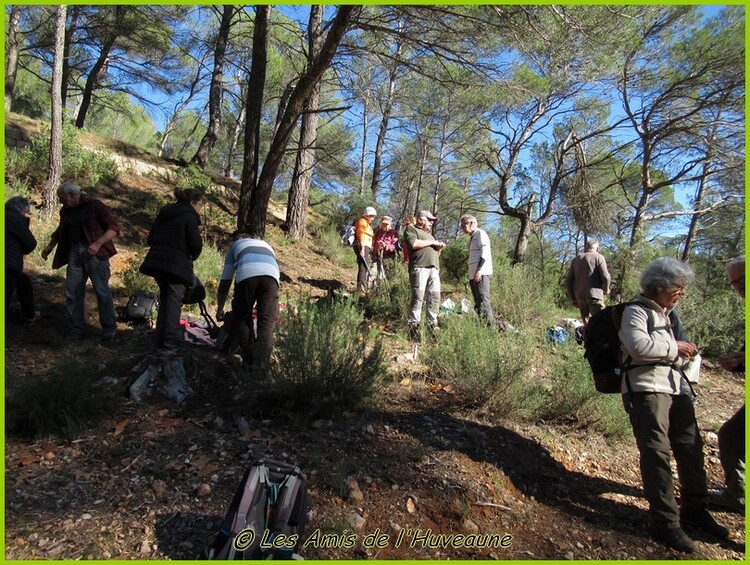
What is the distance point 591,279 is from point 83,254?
5.84 metres

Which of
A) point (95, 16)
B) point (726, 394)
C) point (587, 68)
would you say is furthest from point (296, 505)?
point (95, 16)

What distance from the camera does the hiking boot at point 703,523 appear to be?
242cm

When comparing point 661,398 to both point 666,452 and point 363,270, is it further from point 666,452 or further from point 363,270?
point 363,270

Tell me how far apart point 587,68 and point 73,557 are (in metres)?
12.6

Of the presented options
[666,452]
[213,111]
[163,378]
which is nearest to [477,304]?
[666,452]

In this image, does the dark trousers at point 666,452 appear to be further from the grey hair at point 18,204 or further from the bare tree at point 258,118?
the grey hair at point 18,204

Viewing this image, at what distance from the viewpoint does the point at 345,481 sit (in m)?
2.42

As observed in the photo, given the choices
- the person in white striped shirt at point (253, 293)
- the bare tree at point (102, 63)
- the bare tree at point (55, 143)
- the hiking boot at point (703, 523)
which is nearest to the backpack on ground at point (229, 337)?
the person in white striped shirt at point (253, 293)

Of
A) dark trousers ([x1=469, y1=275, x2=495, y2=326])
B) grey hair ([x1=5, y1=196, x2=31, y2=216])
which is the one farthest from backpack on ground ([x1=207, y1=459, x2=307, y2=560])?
grey hair ([x1=5, y1=196, x2=31, y2=216])

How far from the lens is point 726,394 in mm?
5188

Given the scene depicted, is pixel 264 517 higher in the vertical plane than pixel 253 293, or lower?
lower

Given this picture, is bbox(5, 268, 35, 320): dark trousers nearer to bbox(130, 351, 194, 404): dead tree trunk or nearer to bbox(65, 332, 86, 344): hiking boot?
bbox(65, 332, 86, 344): hiking boot

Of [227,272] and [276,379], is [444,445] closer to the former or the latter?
[276,379]

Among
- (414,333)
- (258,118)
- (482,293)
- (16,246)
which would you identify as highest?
(258,118)
